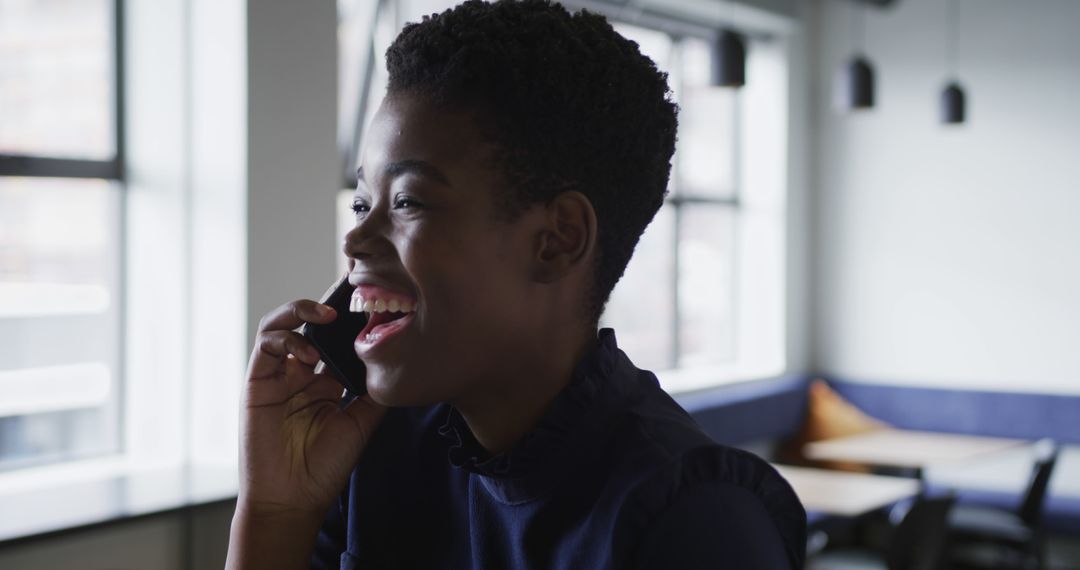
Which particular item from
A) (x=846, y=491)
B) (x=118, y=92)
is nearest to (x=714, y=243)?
(x=846, y=491)

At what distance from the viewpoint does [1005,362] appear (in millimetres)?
6234

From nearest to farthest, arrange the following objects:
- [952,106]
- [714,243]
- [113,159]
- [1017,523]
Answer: [113,159] → [1017,523] → [952,106] → [714,243]

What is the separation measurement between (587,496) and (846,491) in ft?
11.9

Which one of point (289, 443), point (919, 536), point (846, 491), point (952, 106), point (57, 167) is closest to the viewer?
point (289, 443)

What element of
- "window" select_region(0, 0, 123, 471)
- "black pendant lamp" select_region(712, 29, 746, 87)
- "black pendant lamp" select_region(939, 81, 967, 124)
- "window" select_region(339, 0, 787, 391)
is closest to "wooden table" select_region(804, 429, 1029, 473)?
"window" select_region(339, 0, 787, 391)

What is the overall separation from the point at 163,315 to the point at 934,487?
4168 mm

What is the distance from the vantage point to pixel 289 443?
132cm

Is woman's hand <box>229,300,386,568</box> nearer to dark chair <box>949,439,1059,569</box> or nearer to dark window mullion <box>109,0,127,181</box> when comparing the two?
dark window mullion <box>109,0,127,181</box>

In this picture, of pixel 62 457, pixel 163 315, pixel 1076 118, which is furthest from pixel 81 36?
pixel 1076 118

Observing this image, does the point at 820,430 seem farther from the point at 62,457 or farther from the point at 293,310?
the point at 293,310

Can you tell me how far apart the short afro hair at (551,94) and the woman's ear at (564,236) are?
1 centimetres

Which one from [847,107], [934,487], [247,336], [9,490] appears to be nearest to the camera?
[9,490]

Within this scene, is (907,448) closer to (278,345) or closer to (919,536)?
(919,536)

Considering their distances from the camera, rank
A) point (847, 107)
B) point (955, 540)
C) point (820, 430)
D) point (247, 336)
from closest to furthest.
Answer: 1. point (247, 336)
2. point (847, 107)
3. point (955, 540)
4. point (820, 430)
